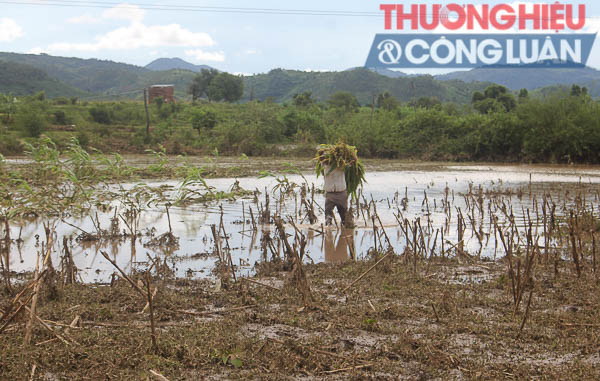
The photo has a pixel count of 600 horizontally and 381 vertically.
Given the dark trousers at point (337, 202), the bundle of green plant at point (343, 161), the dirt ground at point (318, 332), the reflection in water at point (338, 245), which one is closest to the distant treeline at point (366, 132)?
the bundle of green plant at point (343, 161)

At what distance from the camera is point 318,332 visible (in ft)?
15.6

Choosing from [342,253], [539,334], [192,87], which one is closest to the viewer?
[539,334]

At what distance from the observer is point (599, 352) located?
4273 mm

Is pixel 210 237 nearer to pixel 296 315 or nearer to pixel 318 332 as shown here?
pixel 296 315

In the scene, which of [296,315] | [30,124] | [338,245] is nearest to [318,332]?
[296,315]

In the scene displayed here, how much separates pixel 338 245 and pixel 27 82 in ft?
349

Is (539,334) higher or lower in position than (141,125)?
lower

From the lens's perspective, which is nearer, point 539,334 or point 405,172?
point 539,334

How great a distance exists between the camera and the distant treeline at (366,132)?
31578 millimetres

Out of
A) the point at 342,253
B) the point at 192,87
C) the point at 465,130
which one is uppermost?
the point at 192,87

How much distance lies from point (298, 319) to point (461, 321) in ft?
4.64

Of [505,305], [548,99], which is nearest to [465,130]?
[548,99]

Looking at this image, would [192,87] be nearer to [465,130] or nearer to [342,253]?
[465,130]

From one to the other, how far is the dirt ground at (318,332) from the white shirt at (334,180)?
4.22m
